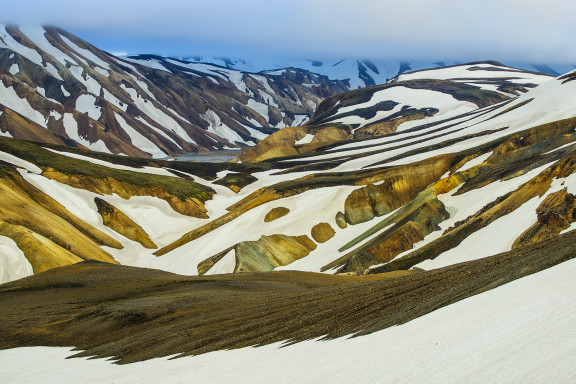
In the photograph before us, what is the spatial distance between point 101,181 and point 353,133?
277 ft

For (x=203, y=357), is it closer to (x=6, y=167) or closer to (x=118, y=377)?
(x=118, y=377)

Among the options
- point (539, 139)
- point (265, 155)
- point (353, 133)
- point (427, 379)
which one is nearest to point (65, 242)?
point (539, 139)

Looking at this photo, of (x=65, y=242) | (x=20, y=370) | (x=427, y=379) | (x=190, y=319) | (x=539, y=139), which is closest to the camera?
(x=427, y=379)

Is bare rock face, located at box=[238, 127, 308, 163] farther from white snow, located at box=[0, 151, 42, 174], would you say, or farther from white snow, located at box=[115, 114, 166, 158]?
white snow, located at box=[0, 151, 42, 174]

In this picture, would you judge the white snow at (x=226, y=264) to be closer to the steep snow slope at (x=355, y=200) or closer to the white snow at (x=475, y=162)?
the steep snow slope at (x=355, y=200)

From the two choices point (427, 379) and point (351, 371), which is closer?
point (427, 379)

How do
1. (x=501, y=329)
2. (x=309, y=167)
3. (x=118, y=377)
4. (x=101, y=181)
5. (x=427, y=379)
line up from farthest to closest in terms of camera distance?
(x=309, y=167) → (x=101, y=181) → (x=118, y=377) → (x=501, y=329) → (x=427, y=379)

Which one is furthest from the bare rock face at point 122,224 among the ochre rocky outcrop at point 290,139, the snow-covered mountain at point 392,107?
the ochre rocky outcrop at point 290,139

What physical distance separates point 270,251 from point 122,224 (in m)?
27.8

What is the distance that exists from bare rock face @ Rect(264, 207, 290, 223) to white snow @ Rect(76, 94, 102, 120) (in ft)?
481

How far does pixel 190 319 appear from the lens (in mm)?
19703

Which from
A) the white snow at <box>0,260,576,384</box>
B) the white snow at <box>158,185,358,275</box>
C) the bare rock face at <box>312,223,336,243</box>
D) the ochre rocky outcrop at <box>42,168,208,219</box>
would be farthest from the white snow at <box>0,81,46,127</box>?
the white snow at <box>0,260,576,384</box>

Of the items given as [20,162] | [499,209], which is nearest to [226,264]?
[499,209]

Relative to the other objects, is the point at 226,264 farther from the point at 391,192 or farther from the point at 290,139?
the point at 290,139
